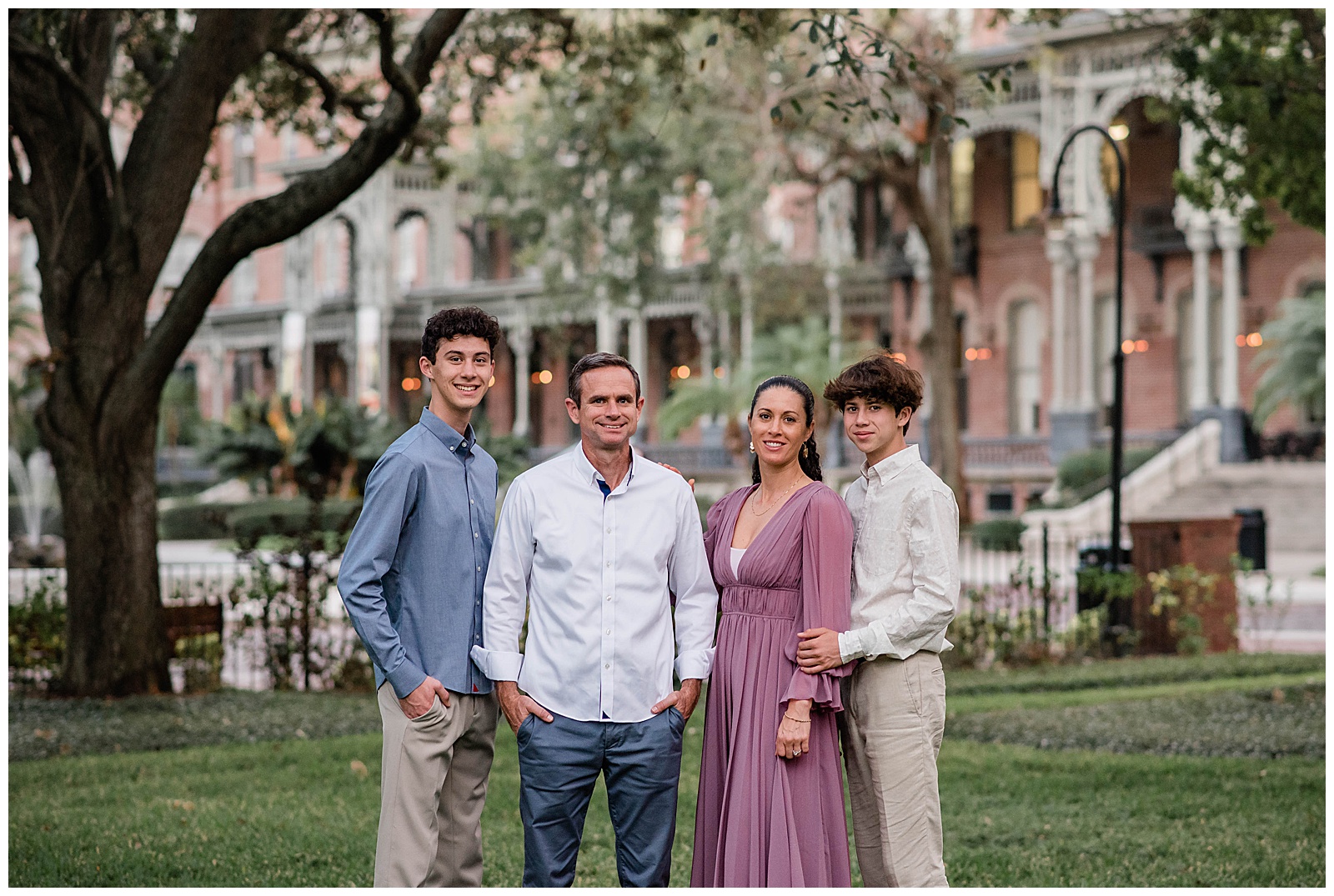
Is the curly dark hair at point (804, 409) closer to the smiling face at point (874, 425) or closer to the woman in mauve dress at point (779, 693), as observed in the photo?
the woman in mauve dress at point (779, 693)

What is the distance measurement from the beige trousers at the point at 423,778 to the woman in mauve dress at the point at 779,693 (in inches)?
30.6

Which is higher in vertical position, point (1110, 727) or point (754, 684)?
point (754, 684)

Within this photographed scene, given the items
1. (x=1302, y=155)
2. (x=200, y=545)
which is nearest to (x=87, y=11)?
(x=1302, y=155)

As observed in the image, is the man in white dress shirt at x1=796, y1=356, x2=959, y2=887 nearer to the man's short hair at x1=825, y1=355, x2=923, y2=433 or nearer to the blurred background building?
the man's short hair at x1=825, y1=355, x2=923, y2=433

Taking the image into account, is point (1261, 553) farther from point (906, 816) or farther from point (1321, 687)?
point (906, 816)

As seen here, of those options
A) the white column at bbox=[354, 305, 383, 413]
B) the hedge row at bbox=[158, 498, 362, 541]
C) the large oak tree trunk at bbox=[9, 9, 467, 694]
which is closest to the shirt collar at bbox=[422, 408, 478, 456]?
the large oak tree trunk at bbox=[9, 9, 467, 694]

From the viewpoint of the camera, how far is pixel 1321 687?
1105cm

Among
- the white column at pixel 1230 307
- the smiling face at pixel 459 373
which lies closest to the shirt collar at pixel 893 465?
the smiling face at pixel 459 373

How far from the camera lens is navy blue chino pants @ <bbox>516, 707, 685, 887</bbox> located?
13.7 feet

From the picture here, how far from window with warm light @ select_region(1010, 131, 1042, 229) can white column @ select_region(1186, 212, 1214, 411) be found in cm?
469

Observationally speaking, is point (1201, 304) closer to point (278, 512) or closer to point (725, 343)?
point (725, 343)

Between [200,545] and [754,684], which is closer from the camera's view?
[754,684]

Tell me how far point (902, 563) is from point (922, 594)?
15 cm

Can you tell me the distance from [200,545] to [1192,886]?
88.7ft
